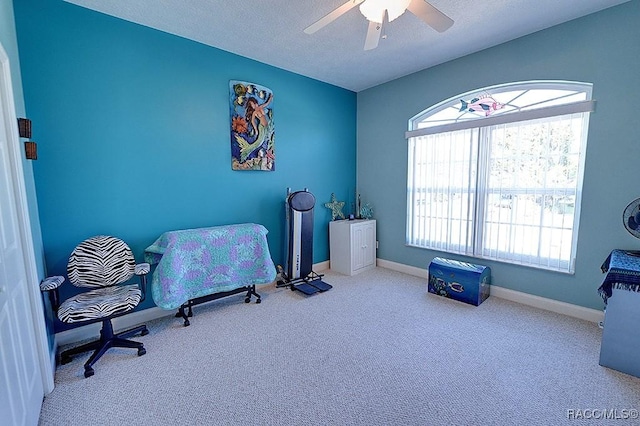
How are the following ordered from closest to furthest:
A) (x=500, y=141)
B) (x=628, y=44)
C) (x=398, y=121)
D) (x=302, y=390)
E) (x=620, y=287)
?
1. (x=302, y=390)
2. (x=620, y=287)
3. (x=628, y=44)
4. (x=500, y=141)
5. (x=398, y=121)

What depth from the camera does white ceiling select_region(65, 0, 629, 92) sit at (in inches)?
86.1

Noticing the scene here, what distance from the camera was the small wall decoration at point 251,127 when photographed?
3.10 meters

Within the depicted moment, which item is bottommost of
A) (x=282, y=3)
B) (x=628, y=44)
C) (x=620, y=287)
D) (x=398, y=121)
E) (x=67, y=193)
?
(x=620, y=287)

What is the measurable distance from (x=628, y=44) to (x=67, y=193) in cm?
485

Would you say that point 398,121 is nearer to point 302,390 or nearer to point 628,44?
point 628,44

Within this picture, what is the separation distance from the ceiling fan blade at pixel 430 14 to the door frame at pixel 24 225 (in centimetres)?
242

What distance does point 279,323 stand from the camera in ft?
8.43

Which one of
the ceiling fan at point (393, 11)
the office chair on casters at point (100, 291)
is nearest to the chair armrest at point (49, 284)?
Answer: the office chair on casters at point (100, 291)

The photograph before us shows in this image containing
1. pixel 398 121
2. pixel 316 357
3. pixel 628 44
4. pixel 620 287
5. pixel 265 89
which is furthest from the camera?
pixel 398 121

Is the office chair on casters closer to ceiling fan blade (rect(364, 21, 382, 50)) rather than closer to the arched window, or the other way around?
ceiling fan blade (rect(364, 21, 382, 50))

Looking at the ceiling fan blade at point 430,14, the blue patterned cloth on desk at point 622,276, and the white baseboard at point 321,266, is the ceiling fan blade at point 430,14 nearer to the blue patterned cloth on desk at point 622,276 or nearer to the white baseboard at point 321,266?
the blue patterned cloth on desk at point 622,276

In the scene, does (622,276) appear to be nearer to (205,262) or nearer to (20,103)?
(205,262)

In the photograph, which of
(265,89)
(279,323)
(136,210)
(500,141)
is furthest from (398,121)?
(136,210)

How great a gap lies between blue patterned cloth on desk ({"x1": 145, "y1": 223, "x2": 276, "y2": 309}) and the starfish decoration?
1.47m
